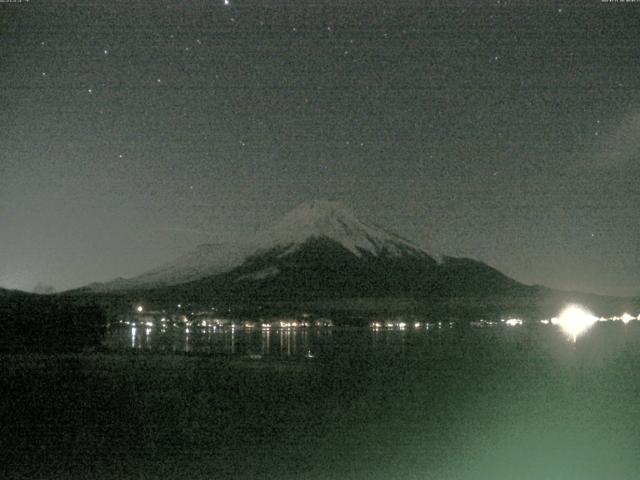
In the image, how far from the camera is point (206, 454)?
491 inches

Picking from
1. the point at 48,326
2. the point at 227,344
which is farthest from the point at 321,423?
the point at 227,344

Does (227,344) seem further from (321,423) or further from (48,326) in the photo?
(321,423)

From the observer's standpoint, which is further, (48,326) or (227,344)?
(227,344)

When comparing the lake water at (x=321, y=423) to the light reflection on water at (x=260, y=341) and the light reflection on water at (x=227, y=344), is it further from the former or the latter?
the light reflection on water at (x=260, y=341)

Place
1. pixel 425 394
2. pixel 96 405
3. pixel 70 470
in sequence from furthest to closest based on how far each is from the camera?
pixel 425 394 → pixel 96 405 → pixel 70 470

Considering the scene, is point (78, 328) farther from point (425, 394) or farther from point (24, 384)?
point (425, 394)

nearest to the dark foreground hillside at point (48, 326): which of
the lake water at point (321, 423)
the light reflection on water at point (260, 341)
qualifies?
the light reflection on water at point (260, 341)

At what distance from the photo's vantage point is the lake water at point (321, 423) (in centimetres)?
1159

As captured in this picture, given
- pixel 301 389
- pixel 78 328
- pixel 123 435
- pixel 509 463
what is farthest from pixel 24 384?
pixel 78 328

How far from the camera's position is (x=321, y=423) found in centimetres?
1582

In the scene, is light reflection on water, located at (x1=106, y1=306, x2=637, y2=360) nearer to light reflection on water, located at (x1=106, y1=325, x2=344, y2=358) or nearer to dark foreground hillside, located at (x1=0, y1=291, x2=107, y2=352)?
light reflection on water, located at (x1=106, y1=325, x2=344, y2=358)

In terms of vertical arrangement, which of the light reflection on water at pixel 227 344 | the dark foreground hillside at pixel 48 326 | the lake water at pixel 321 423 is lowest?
the lake water at pixel 321 423

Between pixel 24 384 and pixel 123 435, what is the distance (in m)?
8.87

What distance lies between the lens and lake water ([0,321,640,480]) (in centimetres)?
1159
